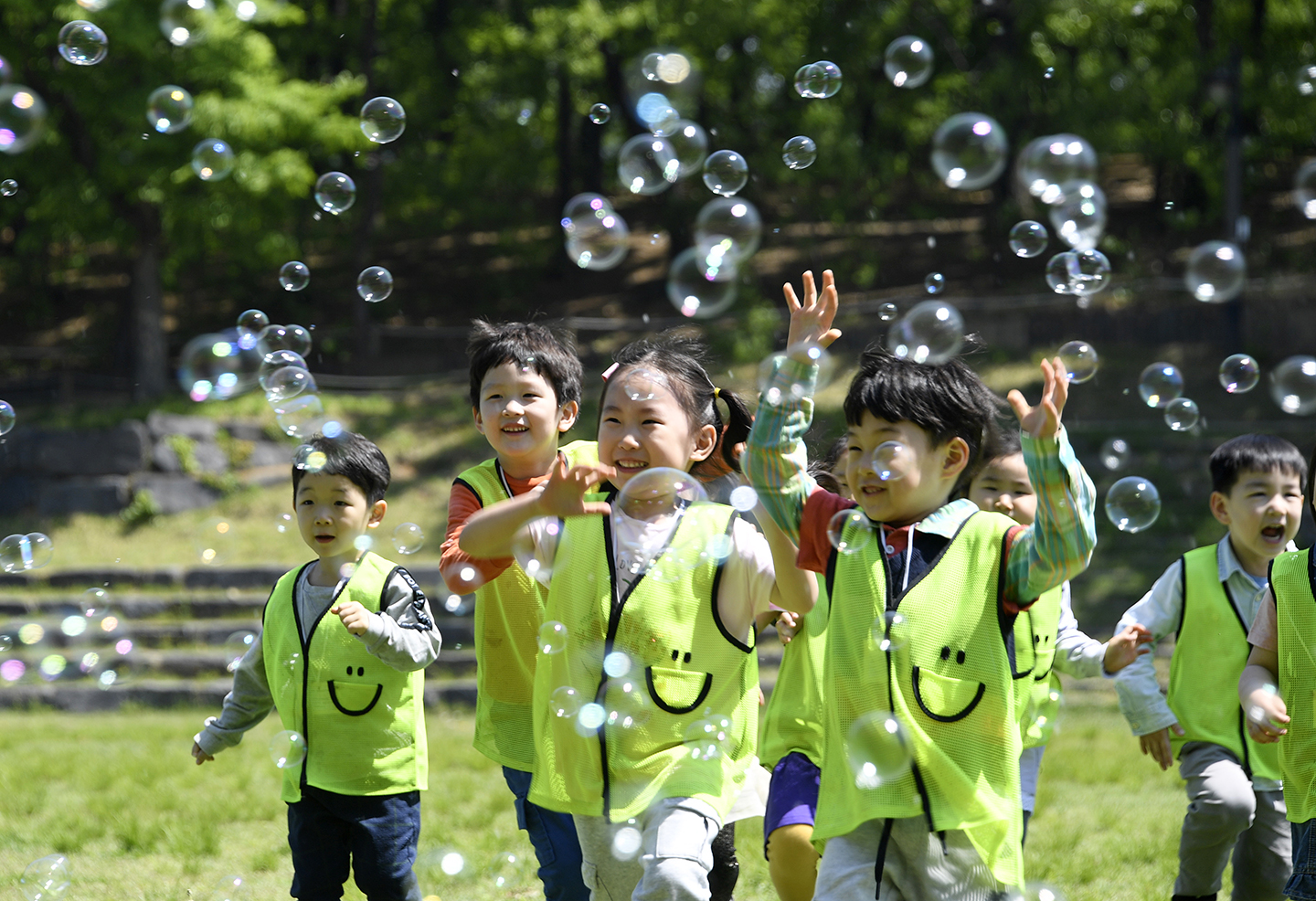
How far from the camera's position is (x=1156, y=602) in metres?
3.72

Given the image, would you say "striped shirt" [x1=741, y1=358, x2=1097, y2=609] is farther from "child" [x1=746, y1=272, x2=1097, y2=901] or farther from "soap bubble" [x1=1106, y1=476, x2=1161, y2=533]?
"soap bubble" [x1=1106, y1=476, x2=1161, y2=533]

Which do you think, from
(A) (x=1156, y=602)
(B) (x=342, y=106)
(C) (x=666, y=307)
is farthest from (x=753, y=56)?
(A) (x=1156, y=602)

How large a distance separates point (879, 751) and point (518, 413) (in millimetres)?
1275

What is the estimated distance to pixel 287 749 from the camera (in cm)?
316

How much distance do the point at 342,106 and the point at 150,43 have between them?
6202 mm

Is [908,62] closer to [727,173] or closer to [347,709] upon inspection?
[727,173]

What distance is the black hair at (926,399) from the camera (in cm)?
257

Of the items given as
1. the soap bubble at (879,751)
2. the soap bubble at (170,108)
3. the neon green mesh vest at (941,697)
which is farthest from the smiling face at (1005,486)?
the soap bubble at (170,108)

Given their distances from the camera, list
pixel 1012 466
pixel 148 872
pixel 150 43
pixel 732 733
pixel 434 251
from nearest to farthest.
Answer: pixel 732 733 < pixel 1012 466 < pixel 148 872 < pixel 150 43 < pixel 434 251

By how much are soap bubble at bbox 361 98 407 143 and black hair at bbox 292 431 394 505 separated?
1534 mm

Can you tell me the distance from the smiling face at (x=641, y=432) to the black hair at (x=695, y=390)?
34 millimetres

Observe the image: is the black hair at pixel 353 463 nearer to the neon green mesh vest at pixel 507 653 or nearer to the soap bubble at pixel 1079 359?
the neon green mesh vest at pixel 507 653

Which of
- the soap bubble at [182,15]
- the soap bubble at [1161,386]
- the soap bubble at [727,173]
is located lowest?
the soap bubble at [1161,386]

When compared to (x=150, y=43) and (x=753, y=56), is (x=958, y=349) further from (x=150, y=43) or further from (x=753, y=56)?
(x=753, y=56)
